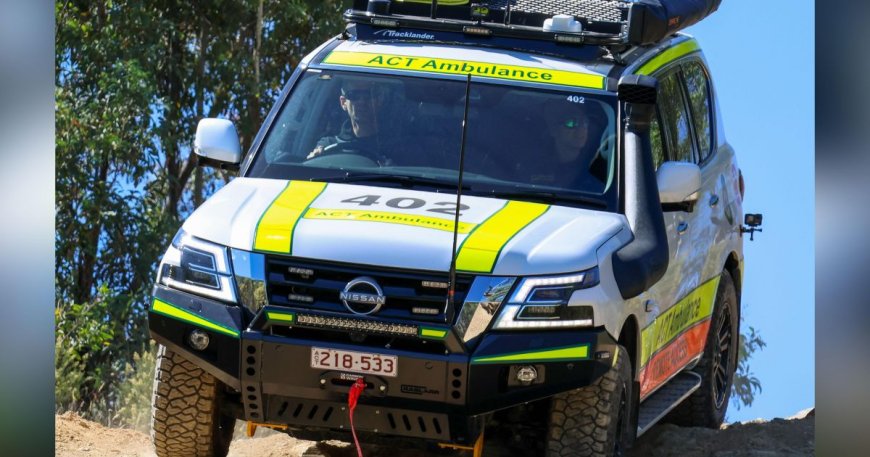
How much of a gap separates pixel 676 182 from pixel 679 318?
106 cm

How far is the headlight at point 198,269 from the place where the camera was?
7.01 m

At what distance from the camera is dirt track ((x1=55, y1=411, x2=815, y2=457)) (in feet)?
28.3

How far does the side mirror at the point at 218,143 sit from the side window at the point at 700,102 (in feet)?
9.30

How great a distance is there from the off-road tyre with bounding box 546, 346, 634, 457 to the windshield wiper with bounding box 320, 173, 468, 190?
1.18m

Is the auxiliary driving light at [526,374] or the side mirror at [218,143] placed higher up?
the side mirror at [218,143]

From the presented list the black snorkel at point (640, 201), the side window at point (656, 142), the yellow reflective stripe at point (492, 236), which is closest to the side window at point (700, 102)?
the side window at point (656, 142)

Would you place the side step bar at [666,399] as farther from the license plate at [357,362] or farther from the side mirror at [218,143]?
the side mirror at [218,143]

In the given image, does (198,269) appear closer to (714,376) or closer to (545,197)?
(545,197)

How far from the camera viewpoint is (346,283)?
6.90m

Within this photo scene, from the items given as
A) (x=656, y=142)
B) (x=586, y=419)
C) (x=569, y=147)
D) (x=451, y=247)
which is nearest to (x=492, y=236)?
(x=451, y=247)

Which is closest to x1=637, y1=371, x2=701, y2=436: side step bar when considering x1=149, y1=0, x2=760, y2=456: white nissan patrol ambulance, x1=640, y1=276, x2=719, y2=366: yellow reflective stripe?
x1=149, y1=0, x2=760, y2=456: white nissan patrol ambulance

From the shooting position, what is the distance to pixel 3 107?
496cm

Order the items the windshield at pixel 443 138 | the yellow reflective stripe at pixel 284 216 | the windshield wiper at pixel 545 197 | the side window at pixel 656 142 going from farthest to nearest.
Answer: the side window at pixel 656 142
the windshield at pixel 443 138
the windshield wiper at pixel 545 197
the yellow reflective stripe at pixel 284 216

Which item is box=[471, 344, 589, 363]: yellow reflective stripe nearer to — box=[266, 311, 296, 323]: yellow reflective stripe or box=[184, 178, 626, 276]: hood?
box=[184, 178, 626, 276]: hood
